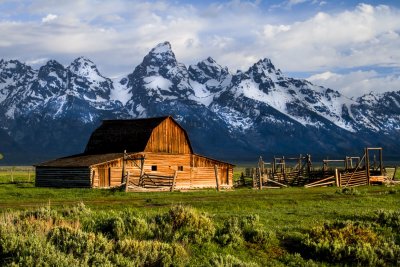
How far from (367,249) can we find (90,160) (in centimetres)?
4064

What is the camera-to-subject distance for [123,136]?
197ft

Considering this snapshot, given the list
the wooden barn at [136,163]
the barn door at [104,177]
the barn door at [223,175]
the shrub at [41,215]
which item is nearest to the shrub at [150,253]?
the shrub at [41,215]

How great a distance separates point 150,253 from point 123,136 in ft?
154

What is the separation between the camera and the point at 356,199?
30.5 meters

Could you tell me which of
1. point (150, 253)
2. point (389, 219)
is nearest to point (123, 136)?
point (389, 219)

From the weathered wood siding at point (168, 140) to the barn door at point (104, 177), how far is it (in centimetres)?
556

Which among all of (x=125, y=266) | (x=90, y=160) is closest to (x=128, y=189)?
(x=90, y=160)

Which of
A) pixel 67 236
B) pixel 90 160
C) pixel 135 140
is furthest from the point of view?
pixel 135 140

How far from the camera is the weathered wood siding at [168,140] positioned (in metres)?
56.6

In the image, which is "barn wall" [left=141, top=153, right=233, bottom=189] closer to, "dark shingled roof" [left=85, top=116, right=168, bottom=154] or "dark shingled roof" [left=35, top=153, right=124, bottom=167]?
"dark shingled roof" [left=85, top=116, right=168, bottom=154]

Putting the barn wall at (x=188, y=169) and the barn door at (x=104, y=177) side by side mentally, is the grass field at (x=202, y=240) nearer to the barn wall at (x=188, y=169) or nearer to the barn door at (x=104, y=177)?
the barn door at (x=104, y=177)

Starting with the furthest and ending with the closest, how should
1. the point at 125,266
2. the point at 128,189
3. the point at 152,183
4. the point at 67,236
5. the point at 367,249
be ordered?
1. the point at 152,183
2. the point at 128,189
3. the point at 367,249
4. the point at 67,236
5. the point at 125,266

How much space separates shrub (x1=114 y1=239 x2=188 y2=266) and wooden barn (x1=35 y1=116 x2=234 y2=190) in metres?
32.3

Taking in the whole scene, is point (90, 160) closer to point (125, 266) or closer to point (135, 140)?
point (135, 140)
